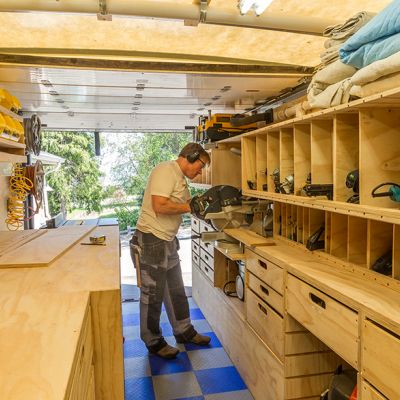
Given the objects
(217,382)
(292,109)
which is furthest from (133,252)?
(292,109)

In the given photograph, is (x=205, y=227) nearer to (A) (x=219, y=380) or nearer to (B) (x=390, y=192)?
(A) (x=219, y=380)

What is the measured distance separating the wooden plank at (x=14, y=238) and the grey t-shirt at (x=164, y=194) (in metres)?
0.78

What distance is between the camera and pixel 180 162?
9.93 feet

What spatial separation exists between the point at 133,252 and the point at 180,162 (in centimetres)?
82

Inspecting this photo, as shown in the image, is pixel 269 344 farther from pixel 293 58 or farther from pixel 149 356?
pixel 293 58

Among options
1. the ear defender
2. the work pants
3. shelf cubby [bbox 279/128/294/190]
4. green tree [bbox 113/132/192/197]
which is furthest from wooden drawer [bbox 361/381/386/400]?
green tree [bbox 113/132/192/197]

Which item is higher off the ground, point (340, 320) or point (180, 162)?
point (180, 162)

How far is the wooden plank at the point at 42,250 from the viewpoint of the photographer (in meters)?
1.95

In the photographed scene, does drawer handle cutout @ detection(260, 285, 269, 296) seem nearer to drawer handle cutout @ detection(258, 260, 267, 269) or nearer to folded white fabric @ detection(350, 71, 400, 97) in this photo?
drawer handle cutout @ detection(258, 260, 267, 269)

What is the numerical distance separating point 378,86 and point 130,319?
316cm

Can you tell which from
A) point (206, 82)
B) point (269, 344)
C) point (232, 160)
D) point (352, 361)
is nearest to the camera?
point (352, 361)

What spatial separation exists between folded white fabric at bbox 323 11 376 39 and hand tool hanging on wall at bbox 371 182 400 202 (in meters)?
0.64

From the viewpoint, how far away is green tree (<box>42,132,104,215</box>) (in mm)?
7449

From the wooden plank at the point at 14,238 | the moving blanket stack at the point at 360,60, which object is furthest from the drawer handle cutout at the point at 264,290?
the wooden plank at the point at 14,238
